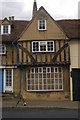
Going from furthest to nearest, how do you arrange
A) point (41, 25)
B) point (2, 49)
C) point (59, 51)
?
1. point (2, 49)
2. point (41, 25)
3. point (59, 51)

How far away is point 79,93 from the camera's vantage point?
516 inches

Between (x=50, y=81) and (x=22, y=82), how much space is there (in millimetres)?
2454

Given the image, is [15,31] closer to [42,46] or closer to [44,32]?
[44,32]

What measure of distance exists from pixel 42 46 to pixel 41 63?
1.59 metres

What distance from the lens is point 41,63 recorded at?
13336 millimetres

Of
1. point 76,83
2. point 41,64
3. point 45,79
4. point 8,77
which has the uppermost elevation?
point 41,64

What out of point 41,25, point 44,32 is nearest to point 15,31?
point 41,25

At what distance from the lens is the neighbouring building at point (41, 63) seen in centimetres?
1341

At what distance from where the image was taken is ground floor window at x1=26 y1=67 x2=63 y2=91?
44.4ft

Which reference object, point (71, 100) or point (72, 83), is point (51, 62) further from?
point (71, 100)

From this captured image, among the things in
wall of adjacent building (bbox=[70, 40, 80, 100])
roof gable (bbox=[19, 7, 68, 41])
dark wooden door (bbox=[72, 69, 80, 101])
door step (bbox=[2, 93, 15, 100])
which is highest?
roof gable (bbox=[19, 7, 68, 41])

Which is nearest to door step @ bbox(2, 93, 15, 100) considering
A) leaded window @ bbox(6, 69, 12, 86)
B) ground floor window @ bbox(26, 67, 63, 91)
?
leaded window @ bbox(6, 69, 12, 86)

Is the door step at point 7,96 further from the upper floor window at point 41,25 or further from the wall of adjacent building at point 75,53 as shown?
the upper floor window at point 41,25

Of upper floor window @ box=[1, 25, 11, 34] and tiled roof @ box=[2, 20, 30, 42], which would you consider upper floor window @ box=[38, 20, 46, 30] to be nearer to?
tiled roof @ box=[2, 20, 30, 42]
